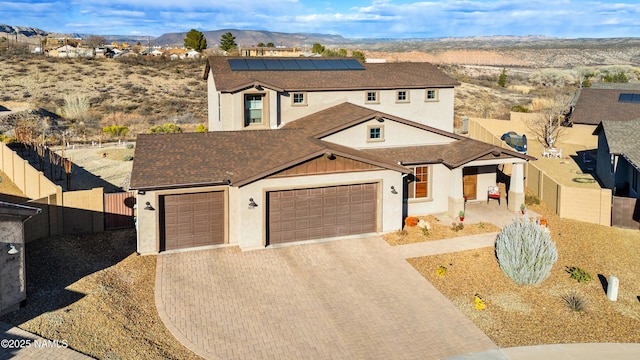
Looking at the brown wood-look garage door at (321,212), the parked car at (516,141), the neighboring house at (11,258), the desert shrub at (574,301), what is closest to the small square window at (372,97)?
the brown wood-look garage door at (321,212)


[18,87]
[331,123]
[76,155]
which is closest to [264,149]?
[331,123]

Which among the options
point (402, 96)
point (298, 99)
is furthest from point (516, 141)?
point (298, 99)

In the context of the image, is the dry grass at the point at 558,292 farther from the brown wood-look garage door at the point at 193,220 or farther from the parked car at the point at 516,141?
the parked car at the point at 516,141

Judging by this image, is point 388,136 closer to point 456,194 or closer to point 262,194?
point 456,194

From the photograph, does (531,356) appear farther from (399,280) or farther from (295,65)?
(295,65)

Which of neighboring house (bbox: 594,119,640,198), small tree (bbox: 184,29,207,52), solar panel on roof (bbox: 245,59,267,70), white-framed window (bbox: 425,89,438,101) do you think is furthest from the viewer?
small tree (bbox: 184,29,207,52)

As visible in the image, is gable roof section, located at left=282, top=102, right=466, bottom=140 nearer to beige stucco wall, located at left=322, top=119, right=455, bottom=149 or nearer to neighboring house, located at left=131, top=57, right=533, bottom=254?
neighboring house, located at left=131, top=57, right=533, bottom=254

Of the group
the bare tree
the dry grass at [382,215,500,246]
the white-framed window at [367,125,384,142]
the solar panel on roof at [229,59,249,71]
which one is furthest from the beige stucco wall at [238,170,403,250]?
the bare tree
